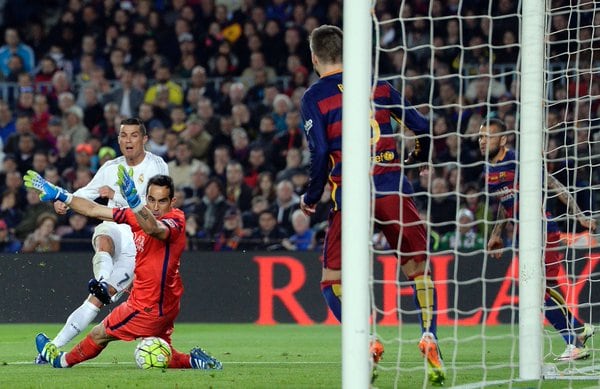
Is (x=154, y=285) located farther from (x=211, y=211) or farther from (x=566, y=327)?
(x=211, y=211)

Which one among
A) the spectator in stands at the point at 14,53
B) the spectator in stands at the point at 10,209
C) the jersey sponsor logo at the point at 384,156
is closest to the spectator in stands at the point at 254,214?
the spectator in stands at the point at 10,209

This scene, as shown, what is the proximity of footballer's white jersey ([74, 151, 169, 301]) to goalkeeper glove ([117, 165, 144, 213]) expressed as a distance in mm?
1758

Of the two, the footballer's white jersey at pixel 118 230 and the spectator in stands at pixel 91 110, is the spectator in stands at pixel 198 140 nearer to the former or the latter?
the spectator in stands at pixel 91 110

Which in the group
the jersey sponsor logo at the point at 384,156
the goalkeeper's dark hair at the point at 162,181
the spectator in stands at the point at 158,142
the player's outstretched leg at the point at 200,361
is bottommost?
the player's outstretched leg at the point at 200,361

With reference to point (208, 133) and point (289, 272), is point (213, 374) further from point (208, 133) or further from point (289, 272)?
point (208, 133)

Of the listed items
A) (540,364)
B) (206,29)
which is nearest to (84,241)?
(206,29)

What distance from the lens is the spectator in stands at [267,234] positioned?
14250 millimetres

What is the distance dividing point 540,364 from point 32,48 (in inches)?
502

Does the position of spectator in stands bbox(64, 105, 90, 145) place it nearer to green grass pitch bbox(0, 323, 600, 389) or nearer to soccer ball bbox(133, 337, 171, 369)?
green grass pitch bbox(0, 323, 600, 389)

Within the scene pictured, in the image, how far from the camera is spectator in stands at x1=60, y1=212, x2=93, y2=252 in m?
14.4

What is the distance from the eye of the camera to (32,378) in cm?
729

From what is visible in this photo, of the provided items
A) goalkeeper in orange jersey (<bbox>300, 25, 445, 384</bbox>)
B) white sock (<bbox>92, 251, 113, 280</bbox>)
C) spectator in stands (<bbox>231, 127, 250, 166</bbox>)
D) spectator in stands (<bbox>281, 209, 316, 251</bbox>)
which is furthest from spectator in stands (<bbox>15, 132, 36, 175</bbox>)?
goalkeeper in orange jersey (<bbox>300, 25, 445, 384</bbox>)

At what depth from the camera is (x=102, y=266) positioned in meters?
8.85

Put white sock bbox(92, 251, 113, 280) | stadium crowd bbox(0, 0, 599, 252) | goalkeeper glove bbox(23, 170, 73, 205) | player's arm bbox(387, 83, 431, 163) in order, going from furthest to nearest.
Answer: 1. stadium crowd bbox(0, 0, 599, 252)
2. white sock bbox(92, 251, 113, 280)
3. goalkeeper glove bbox(23, 170, 73, 205)
4. player's arm bbox(387, 83, 431, 163)
